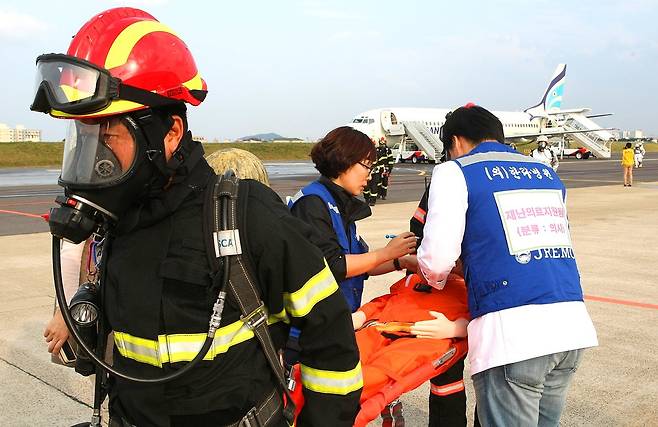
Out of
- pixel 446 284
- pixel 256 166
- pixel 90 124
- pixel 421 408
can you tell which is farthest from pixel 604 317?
pixel 90 124

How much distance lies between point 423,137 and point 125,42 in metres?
38.0

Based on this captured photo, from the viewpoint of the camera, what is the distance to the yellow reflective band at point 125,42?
1.59 meters

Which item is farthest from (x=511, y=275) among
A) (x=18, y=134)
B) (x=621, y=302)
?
(x=18, y=134)

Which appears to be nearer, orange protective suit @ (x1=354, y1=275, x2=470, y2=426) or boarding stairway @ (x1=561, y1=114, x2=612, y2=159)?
orange protective suit @ (x1=354, y1=275, x2=470, y2=426)

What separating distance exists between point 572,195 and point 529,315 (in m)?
19.2

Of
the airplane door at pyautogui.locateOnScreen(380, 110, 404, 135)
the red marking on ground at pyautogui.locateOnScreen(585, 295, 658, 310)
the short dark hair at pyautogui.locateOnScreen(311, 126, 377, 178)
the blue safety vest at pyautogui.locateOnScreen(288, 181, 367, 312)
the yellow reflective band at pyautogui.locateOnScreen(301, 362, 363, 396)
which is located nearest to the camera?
the yellow reflective band at pyautogui.locateOnScreen(301, 362, 363, 396)

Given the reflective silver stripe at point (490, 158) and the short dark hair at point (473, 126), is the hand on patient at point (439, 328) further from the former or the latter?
the short dark hair at point (473, 126)

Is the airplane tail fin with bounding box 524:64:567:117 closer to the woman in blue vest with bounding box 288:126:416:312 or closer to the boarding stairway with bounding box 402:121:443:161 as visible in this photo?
the boarding stairway with bounding box 402:121:443:161

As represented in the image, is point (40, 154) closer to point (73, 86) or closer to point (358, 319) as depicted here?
point (358, 319)

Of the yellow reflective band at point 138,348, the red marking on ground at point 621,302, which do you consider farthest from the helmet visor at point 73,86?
the red marking on ground at point 621,302

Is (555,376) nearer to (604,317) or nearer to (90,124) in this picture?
(90,124)

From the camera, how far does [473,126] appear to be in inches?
110

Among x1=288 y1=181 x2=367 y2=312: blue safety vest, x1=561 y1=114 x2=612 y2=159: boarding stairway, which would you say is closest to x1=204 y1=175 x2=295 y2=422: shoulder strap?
x1=288 y1=181 x2=367 y2=312: blue safety vest

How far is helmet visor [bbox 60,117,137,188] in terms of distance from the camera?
1.54 m
